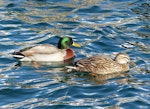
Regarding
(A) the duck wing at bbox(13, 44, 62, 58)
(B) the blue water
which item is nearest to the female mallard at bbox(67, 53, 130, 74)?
(B) the blue water

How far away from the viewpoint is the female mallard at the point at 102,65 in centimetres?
1578

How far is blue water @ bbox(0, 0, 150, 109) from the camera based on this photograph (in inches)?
539

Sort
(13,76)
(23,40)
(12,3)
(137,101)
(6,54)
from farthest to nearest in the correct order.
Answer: (12,3), (23,40), (6,54), (13,76), (137,101)

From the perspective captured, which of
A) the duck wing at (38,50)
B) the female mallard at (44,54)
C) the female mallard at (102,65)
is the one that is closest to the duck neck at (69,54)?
the female mallard at (44,54)

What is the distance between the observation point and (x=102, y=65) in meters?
15.8

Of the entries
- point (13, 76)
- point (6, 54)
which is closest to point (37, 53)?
point (6, 54)

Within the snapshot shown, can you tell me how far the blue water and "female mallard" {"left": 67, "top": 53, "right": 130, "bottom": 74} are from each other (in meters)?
0.22

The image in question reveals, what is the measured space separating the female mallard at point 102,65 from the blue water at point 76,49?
22 centimetres

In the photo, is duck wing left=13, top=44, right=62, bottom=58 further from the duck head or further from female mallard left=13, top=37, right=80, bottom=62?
the duck head

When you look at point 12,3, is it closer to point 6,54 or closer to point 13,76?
point 6,54

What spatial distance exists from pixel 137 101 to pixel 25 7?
9.17m

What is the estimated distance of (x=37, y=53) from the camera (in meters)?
17.3

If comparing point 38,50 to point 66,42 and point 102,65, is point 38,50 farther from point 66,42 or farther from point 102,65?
point 102,65

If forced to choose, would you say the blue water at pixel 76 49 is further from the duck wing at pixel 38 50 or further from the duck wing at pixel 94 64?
the duck wing at pixel 38 50
